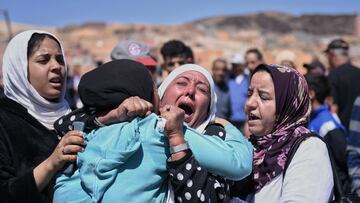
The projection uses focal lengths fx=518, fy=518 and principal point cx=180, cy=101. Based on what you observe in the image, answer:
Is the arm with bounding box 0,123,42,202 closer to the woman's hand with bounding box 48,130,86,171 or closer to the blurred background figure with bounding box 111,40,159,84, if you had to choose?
the woman's hand with bounding box 48,130,86,171

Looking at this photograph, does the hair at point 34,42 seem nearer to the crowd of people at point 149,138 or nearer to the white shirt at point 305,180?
the crowd of people at point 149,138

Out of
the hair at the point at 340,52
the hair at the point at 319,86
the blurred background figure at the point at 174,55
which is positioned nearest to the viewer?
the hair at the point at 319,86

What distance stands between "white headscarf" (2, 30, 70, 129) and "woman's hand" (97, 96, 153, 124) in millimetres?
971

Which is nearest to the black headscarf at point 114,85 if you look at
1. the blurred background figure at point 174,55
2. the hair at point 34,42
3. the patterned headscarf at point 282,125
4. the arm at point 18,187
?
the arm at point 18,187

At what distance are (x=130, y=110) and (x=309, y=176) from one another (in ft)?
2.86

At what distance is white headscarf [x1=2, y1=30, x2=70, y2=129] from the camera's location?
115 inches

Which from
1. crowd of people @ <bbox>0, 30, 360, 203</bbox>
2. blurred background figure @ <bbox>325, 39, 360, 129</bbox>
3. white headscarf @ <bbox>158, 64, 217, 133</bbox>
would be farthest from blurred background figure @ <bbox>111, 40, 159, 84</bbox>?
blurred background figure @ <bbox>325, 39, 360, 129</bbox>

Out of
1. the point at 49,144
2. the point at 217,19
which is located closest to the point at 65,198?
the point at 49,144

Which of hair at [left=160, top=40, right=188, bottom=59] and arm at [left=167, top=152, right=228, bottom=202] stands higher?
hair at [left=160, top=40, right=188, bottom=59]

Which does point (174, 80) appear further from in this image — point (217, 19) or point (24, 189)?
point (217, 19)

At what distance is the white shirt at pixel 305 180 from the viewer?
7.46ft

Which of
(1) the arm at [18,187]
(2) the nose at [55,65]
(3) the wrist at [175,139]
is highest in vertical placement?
(2) the nose at [55,65]

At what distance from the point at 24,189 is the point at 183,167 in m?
0.85

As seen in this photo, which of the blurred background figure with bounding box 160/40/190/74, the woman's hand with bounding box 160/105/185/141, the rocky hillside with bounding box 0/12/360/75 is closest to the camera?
the woman's hand with bounding box 160/105/185/141
